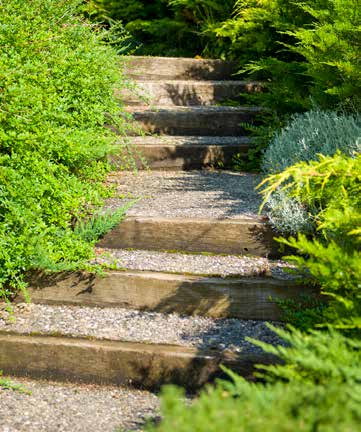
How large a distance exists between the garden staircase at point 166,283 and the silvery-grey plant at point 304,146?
0.49ft

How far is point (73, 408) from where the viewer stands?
3.31 meters

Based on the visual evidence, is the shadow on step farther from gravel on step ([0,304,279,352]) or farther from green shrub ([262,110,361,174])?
green shrub ([262,110,361,174])

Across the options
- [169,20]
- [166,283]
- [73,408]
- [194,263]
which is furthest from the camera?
[169,20]

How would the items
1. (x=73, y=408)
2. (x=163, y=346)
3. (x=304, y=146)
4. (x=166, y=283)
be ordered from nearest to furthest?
(x=73, y=408)
(x=163, y=346)
(x=166, y=283)
(x=304, y=146)

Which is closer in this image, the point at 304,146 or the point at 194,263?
the point at 194,263

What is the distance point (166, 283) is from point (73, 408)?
882 millimetres

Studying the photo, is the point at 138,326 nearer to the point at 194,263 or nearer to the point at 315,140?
the point at 194,263

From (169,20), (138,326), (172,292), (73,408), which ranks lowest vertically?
(73,408)

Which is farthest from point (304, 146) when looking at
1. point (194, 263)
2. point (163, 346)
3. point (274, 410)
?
point (274, 410)

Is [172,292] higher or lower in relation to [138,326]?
higher

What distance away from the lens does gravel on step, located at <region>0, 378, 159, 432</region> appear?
Result: 315 cm

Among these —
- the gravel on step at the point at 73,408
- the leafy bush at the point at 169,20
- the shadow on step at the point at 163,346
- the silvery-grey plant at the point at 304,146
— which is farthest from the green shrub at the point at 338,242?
the leafy bush at the point at 169,20

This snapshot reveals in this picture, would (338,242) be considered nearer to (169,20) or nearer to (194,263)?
(194,263)

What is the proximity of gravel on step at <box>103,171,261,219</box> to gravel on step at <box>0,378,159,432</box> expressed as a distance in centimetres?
129
